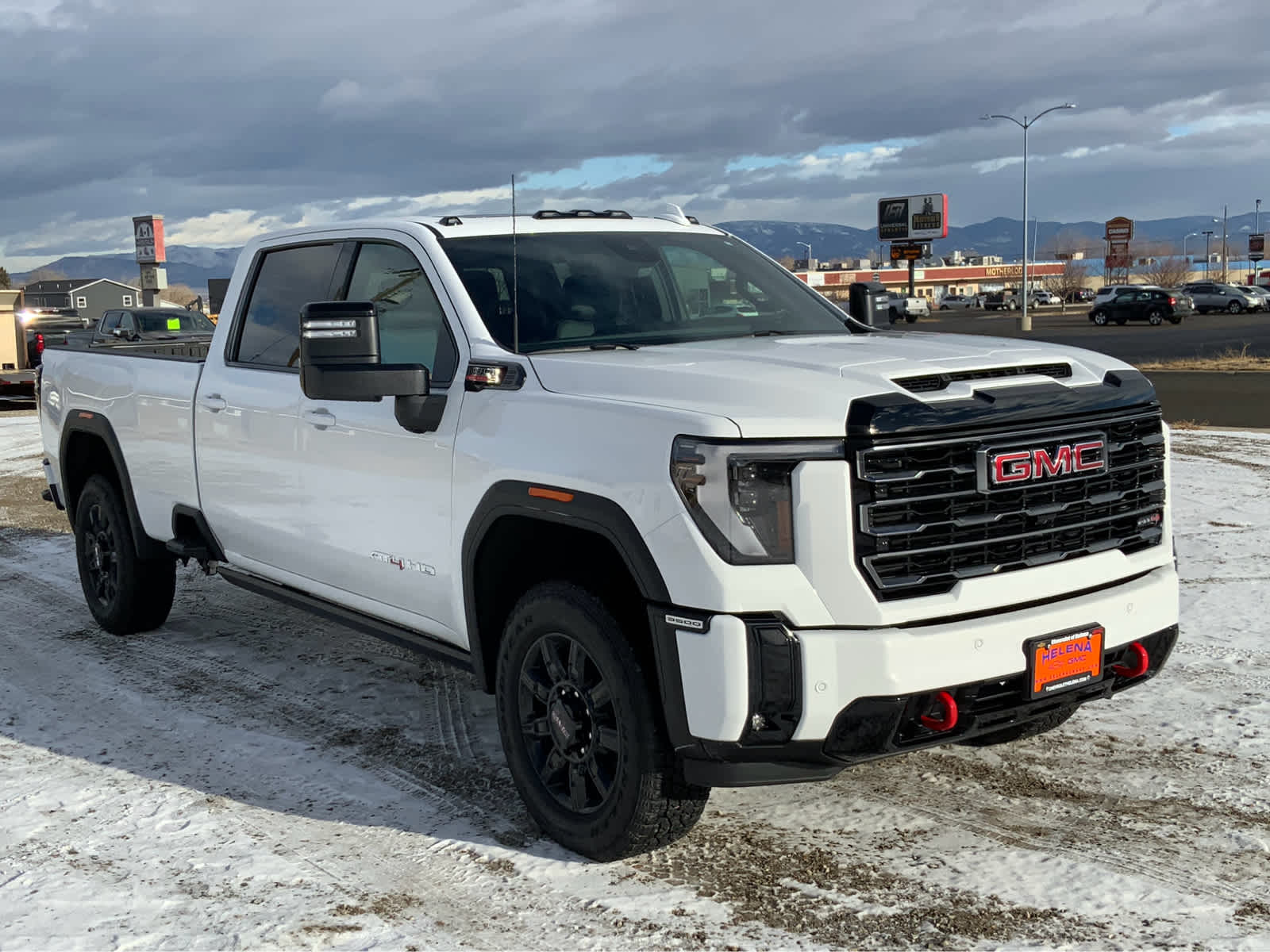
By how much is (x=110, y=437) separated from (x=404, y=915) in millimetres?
4059

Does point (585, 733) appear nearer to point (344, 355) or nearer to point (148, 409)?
point (344, 355)

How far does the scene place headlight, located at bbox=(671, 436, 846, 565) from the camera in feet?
11.7

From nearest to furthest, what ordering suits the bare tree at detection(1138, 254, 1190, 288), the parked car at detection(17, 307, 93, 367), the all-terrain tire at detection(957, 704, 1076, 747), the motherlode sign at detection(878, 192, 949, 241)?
A: the all-terrain tire at detection(957, 704, 1076, 747) < the parked car at detection(17, 307, 93, 367) < the motherlode sign at detection(878, 192, 949, 241) < the bare tree at detection(1138, 254, 1190, 288)

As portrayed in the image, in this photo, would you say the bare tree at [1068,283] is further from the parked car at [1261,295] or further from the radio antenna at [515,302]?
the radio antenna at [515,302]

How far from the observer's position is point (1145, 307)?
53.3 metres

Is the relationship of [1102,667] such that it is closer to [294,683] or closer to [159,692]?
[294,683]

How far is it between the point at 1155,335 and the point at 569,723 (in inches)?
1720

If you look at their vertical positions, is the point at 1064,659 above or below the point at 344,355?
below

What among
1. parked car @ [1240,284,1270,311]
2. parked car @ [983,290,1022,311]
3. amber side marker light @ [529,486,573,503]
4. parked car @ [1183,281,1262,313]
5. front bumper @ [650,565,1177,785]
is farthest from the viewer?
parked car @ [983,290,1022,311]

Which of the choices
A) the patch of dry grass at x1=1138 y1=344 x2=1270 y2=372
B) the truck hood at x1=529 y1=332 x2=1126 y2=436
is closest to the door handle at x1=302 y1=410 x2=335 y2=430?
the truck hood at x1=529 y1=332 x2=1126 y2=436

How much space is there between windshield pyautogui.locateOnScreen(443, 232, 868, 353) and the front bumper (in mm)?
1498

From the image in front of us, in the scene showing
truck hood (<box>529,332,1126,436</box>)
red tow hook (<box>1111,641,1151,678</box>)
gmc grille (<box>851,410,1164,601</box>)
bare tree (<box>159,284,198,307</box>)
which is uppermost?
bare tree (<box>159,284,198,307</box>)

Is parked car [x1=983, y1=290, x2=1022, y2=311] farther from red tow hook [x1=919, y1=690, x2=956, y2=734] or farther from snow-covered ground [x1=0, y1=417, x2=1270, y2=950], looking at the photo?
red tow hook [x1=919, y1=690, x2=956, y2=734]

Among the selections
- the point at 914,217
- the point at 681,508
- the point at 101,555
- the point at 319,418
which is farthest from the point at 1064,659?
the point at 914,217
